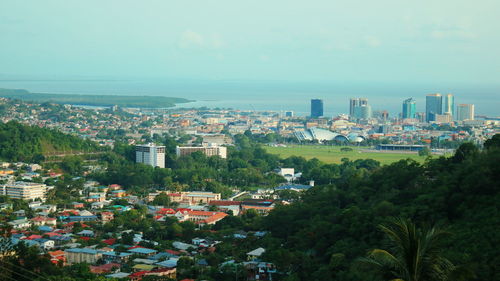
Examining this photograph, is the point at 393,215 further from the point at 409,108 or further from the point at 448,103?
the point at 448,103

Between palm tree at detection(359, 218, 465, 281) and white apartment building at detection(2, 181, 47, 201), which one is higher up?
palm tree at detection(359, 218, 465, 281)

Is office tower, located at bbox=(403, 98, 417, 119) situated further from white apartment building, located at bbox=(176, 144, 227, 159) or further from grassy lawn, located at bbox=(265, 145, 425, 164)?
white apartment building, located at bbox=(176, 144, 227, 159)

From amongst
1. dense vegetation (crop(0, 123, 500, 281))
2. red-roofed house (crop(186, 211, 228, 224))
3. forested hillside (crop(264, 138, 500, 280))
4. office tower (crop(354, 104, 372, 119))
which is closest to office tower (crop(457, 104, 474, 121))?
office tower (crop(354, 104, 372, 119))

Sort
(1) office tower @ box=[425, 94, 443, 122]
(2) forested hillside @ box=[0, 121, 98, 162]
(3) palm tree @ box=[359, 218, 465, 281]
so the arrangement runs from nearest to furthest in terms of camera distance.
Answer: (3) palm tree @ box=[359, 218, 465, 281], (2) forested hillside @ box=[0, 121, 98, 162], (1) office tower @ box=[425, 94, 443, 122]

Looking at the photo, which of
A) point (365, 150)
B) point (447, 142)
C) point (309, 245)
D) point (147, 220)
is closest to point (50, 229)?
point (147, 220)

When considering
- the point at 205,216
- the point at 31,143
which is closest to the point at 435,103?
the point at 31,143

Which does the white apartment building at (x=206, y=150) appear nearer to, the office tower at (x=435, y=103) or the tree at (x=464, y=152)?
the tree at (x=464, y=152)
